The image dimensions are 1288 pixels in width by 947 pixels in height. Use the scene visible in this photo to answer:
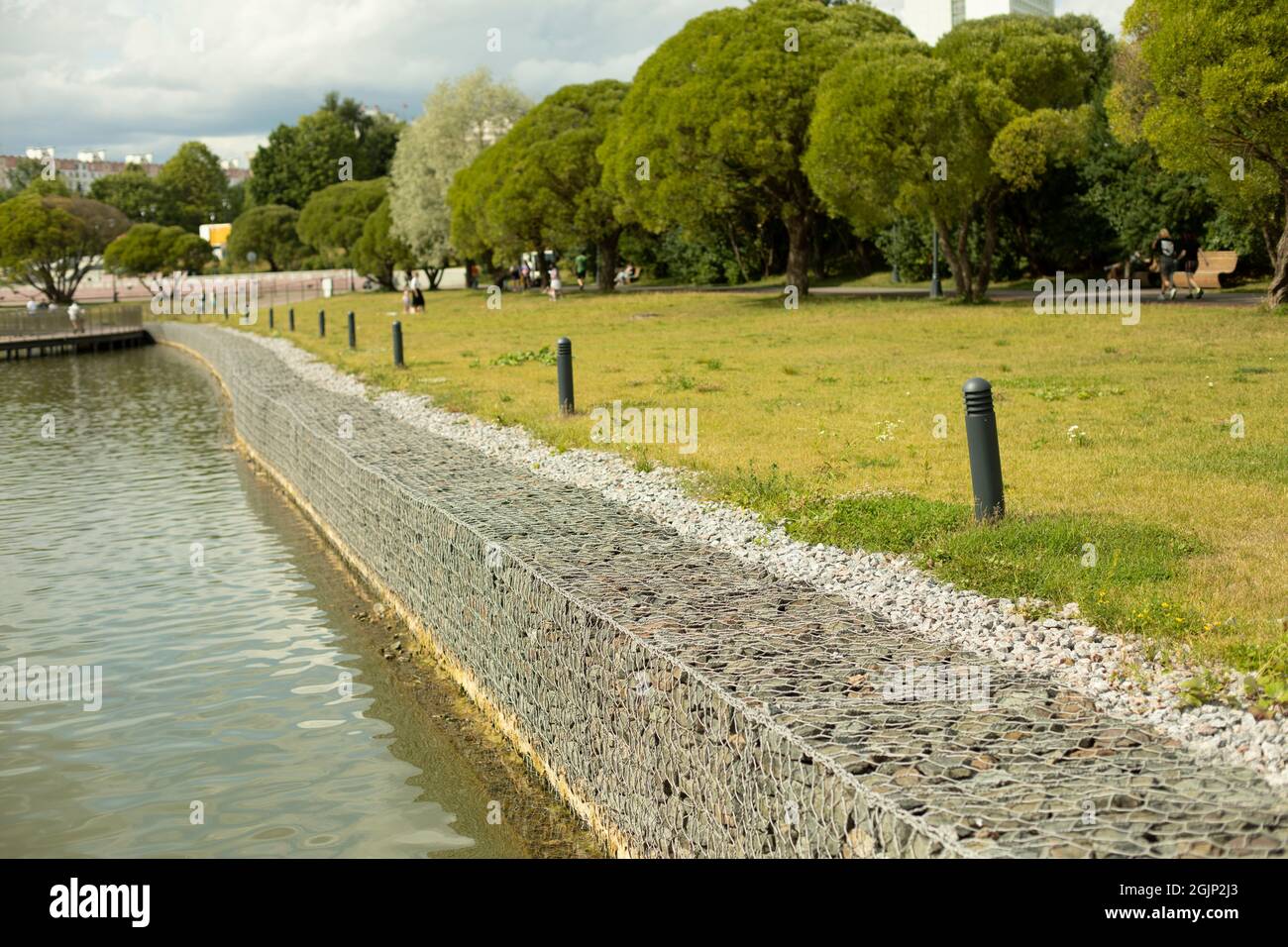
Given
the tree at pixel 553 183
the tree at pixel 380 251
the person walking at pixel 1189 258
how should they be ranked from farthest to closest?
1. the tree at pixel 380 251
2. the tree at pixel 553 183
3. the person walking at pixel 1189 258

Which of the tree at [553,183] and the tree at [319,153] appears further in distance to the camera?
the tree at [319,153]

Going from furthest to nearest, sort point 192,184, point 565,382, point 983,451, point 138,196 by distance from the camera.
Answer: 1. point 192,184
2. point 138,196
3. point 565,382
4. point 983,451

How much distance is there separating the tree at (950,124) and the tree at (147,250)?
57.3 m

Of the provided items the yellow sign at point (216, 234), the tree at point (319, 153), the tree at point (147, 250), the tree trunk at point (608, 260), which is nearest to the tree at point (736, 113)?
the tree trunk at point (608, 260)

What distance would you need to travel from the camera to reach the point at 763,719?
4.30 metres

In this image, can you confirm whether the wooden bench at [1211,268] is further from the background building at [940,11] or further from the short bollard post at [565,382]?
the background building at [940,11]

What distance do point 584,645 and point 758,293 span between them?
37924 millimetres

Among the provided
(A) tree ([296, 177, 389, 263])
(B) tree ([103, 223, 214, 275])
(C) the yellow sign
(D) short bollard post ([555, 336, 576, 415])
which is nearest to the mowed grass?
(D) short bollard post ([555, 336, 576, 415])

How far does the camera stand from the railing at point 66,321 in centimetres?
4475

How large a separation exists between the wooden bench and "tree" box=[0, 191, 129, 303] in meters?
56.1

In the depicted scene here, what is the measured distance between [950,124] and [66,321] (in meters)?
33.0

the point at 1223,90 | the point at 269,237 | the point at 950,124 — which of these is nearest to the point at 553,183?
the point at 950,124

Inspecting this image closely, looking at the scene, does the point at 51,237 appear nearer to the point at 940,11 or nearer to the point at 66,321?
the point at 66,321

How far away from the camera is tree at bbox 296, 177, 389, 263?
3167 inches
